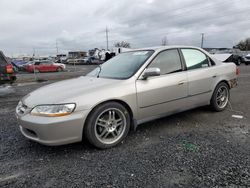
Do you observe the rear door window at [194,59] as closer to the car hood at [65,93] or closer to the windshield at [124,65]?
the windshield at [124,65]

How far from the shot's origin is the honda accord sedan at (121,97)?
9.57 feet

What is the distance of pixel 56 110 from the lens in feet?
9.44

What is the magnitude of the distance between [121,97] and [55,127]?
1.02m

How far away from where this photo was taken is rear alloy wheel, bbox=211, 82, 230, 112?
4720mm

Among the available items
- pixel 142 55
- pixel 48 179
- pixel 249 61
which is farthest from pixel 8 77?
pixel 249 61

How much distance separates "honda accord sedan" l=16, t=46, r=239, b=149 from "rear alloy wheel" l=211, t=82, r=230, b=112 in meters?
0.02

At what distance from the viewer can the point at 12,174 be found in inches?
104

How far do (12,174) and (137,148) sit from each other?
1657mm

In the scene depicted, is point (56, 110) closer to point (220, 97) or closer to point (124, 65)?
point (124, 65)

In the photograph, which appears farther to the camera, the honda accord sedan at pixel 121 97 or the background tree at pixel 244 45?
the background tree at pixel 244 45

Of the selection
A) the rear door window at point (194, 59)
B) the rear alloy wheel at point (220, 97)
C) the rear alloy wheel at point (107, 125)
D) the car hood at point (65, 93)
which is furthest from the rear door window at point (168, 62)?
the rear alloy wheel at point (220, 97)

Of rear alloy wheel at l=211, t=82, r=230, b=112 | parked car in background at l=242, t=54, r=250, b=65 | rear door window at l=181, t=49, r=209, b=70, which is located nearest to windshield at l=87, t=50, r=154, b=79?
rear door window at l=181, t=49, r=209, b=70

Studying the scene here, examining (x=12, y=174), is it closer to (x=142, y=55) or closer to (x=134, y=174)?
(x=134, y=174)

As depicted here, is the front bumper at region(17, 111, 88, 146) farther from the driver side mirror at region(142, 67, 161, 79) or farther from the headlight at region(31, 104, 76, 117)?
the driver side mirror at region(142, 67, 161, 79)
